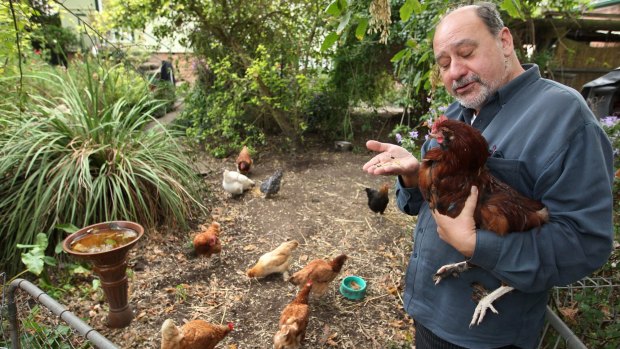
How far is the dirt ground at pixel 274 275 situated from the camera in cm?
283

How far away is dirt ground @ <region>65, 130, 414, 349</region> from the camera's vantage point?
2.83 metres

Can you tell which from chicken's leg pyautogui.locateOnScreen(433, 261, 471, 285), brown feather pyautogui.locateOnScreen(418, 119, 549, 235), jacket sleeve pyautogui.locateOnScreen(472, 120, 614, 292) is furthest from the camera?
chicken's leg pyautogui.locateOnScreen(433, 261, 471, 285)

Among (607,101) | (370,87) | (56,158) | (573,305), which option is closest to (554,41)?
(607,101)

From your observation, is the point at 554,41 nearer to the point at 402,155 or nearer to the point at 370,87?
the point at 370,87

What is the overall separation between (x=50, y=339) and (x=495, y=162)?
10.2 feet

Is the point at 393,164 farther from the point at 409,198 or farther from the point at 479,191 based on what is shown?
the point at 479,191

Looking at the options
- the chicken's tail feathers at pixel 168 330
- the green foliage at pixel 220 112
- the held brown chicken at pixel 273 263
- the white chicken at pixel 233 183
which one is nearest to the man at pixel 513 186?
the chicken's tail feathers at pixel 168 330

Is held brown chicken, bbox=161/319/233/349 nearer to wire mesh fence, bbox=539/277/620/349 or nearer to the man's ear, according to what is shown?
wire mesh fence, bbox=539/277/620/349

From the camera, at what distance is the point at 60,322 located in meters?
2.40

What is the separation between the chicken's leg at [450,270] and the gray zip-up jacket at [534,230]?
0.10ft

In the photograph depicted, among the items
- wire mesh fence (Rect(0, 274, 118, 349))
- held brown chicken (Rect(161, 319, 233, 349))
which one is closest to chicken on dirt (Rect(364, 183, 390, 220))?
held brown chicken (Rect(161, 319, 233, 349))

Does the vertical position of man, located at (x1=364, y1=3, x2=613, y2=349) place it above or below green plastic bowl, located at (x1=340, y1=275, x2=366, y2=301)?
above

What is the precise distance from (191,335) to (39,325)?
1327 mm

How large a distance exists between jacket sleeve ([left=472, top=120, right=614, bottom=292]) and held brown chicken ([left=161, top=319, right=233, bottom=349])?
196 centimetres
